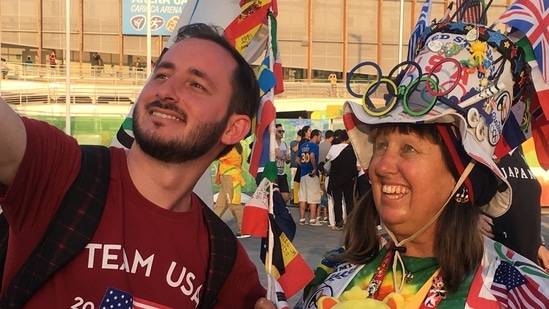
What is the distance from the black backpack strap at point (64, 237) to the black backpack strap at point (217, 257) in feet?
1.41

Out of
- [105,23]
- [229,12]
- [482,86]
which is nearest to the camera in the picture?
[482,86]

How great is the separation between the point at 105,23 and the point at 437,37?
36.7 m

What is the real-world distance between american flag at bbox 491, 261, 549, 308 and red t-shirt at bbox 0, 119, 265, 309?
0.97 m

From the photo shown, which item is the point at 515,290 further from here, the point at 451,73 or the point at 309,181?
the point at 309,181

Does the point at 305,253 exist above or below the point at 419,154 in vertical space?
below

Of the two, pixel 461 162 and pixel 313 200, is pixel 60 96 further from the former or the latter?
pixel 461 162

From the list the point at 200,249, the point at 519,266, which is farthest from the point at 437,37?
the point at 200,249

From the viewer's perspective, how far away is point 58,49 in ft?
124

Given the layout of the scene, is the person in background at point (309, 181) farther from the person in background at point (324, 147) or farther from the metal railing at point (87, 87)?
the metal railing at point (87, 87)

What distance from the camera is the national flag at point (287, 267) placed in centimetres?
287

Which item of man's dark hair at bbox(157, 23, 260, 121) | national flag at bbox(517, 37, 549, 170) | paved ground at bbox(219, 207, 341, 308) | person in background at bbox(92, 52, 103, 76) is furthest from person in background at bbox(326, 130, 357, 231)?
person in background at bbox(92, 52, 103, 76)

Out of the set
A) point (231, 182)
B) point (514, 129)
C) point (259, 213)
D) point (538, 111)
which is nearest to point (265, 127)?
point (259, 213)

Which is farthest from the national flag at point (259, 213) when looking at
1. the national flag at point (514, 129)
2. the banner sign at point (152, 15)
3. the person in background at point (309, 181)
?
the banner sign at point (152, 15)

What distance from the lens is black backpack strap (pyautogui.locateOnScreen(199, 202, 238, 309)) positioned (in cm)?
235
